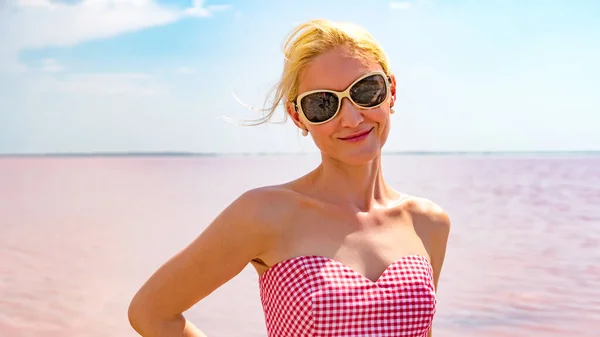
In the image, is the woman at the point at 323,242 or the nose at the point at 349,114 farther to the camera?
the nose at the point at 349,114

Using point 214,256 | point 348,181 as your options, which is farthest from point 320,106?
point 214,256

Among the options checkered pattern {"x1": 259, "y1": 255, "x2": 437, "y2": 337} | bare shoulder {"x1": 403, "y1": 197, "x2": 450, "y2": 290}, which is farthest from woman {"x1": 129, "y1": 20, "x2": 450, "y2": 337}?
bare shoulder {"x1": 403, "y1": 197, "x2": 450, "y2": 290}

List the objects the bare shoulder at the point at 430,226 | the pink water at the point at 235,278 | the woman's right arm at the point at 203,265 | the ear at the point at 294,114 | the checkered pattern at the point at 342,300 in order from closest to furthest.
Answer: the checkered pattern at the point at 342,300 → the woman's right arm at the point at 203,265 → the ear at the point at 294,114 → the bare shoulder at the point at 430,226 → the pink water at the point at 235,278

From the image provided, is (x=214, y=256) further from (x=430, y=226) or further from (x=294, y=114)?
(x=430, y=226)

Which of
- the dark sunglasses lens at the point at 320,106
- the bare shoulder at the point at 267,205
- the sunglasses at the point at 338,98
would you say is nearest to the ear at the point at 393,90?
the sunglasses at the point at 338,98

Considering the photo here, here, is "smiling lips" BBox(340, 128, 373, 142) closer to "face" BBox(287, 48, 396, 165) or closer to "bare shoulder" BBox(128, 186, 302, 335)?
"face" BBox(287, 48, 396, 165)

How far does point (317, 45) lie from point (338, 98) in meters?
0.19

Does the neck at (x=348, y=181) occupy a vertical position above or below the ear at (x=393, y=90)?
below

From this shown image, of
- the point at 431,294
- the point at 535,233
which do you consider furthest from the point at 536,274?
the point at 431,294

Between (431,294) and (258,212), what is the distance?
652 mm

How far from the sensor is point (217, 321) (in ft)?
29.1

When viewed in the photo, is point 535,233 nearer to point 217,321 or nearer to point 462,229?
point 462,229

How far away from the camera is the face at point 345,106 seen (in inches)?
111

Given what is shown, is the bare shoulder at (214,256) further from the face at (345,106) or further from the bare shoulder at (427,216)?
the bare shoulder at (427,216)
